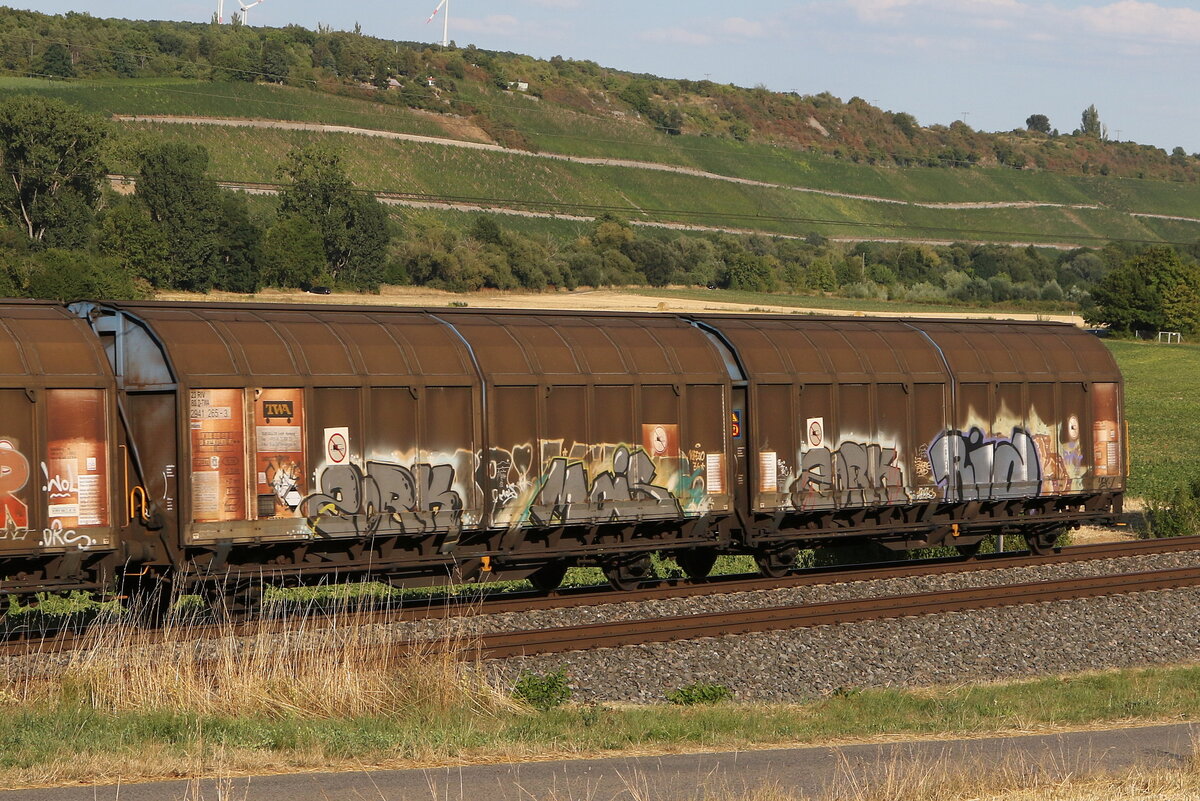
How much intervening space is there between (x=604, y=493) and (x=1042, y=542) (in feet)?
31.5

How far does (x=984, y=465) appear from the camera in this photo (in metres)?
22.8

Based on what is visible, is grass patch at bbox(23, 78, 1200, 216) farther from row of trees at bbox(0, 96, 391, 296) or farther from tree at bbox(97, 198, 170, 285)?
tree at bbox(97, 198, 170, 285)

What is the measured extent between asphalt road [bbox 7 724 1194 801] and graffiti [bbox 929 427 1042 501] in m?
11.2

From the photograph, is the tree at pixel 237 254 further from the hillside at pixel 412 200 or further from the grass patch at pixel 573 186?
the grass patch at pixel 573 186

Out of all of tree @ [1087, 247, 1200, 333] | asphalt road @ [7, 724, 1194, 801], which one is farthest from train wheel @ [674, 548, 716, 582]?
A: tree @ [1087, 247, 1200, 333]

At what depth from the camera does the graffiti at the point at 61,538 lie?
49.2 ft

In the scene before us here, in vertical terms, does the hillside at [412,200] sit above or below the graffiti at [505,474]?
above

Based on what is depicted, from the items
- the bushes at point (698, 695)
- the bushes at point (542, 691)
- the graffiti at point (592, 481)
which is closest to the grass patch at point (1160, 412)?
the graffiti at point (592, 481)

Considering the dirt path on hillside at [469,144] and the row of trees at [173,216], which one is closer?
the row of trees at [173,216]

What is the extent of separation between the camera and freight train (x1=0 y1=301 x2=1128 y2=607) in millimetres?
15617

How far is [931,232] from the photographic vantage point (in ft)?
612

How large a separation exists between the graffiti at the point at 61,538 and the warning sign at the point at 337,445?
293cm

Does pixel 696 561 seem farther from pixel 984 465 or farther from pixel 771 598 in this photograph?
pixel 984 465

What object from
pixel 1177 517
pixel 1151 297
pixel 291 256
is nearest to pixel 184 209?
pixel 291 256
